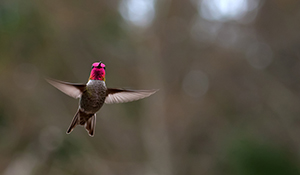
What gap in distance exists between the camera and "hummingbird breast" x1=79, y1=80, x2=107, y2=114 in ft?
4.41

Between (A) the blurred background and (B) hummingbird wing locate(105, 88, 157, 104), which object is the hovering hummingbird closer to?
(B) hummingbird wing locate(105, 88, 157, 104)

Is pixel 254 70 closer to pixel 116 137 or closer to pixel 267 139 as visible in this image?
pixel 267 139

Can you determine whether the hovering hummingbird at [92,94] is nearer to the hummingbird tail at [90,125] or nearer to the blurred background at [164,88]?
the hummingbird tail at [90,125]

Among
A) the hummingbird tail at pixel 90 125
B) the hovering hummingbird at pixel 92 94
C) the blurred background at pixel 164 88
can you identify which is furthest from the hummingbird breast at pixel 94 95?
the blurred background at pixel 164 88


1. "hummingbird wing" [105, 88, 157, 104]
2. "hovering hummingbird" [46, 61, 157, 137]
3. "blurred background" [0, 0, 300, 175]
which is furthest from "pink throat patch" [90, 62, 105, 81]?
"blurred background" [0, 0, 300, 175]

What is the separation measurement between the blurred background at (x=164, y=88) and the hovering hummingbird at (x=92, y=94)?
4.23m

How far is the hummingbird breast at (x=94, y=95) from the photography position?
1.34 metres

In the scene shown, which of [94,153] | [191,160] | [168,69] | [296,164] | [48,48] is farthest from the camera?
[191,160]

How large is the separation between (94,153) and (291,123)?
165 inches

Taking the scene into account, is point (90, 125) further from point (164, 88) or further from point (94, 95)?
point (164, 88)

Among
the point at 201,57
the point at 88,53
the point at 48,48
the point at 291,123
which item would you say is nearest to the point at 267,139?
the point at 291,123

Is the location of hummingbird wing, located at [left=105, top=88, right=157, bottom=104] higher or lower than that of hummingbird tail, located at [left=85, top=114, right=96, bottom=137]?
higher

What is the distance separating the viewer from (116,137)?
7.66 m

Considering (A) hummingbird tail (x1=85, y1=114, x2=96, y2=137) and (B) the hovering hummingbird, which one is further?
(A) hummingbird tail (x1=85, y1=114, x2=96, y2=137)
